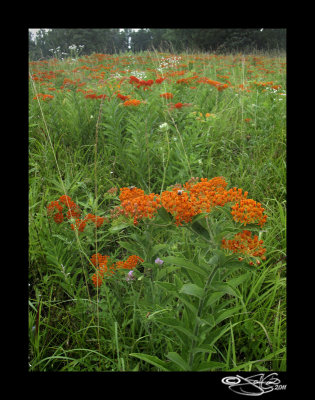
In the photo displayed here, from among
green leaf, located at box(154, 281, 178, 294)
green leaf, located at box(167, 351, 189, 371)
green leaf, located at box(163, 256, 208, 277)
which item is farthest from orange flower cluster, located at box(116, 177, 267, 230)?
green leaf, located at box(167, 351, 189, 371)

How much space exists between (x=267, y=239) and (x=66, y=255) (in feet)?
4.04

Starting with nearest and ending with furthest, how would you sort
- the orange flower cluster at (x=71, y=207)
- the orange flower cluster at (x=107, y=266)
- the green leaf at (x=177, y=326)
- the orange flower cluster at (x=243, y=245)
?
1. the orange flower cluster at (x=243, y=245)
2. the green leaf at (x=177, y=326)
3. the orange flower cluster at (x=107, y=266)
4. the orange flower cluster at (x=71, y=207)

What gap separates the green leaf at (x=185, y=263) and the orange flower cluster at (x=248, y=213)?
197mm

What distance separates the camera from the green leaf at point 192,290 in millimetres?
911

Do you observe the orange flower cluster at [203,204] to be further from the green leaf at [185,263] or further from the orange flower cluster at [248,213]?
the green leaf at [185,263]

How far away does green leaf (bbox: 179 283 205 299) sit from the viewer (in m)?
0.91

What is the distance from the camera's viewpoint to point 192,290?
3.02ft

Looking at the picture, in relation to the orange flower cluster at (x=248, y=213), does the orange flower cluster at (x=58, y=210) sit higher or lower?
lower

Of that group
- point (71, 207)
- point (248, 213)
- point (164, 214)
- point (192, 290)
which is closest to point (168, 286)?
point (192, 290)

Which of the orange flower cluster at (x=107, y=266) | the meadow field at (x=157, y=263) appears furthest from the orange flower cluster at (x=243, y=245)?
the orange flower cluster at (x=107, y=266)

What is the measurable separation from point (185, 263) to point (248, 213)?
0.83 ft

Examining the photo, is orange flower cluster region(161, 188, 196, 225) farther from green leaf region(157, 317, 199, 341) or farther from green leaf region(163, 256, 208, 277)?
green leaf region(157, 317, 199, 341)
